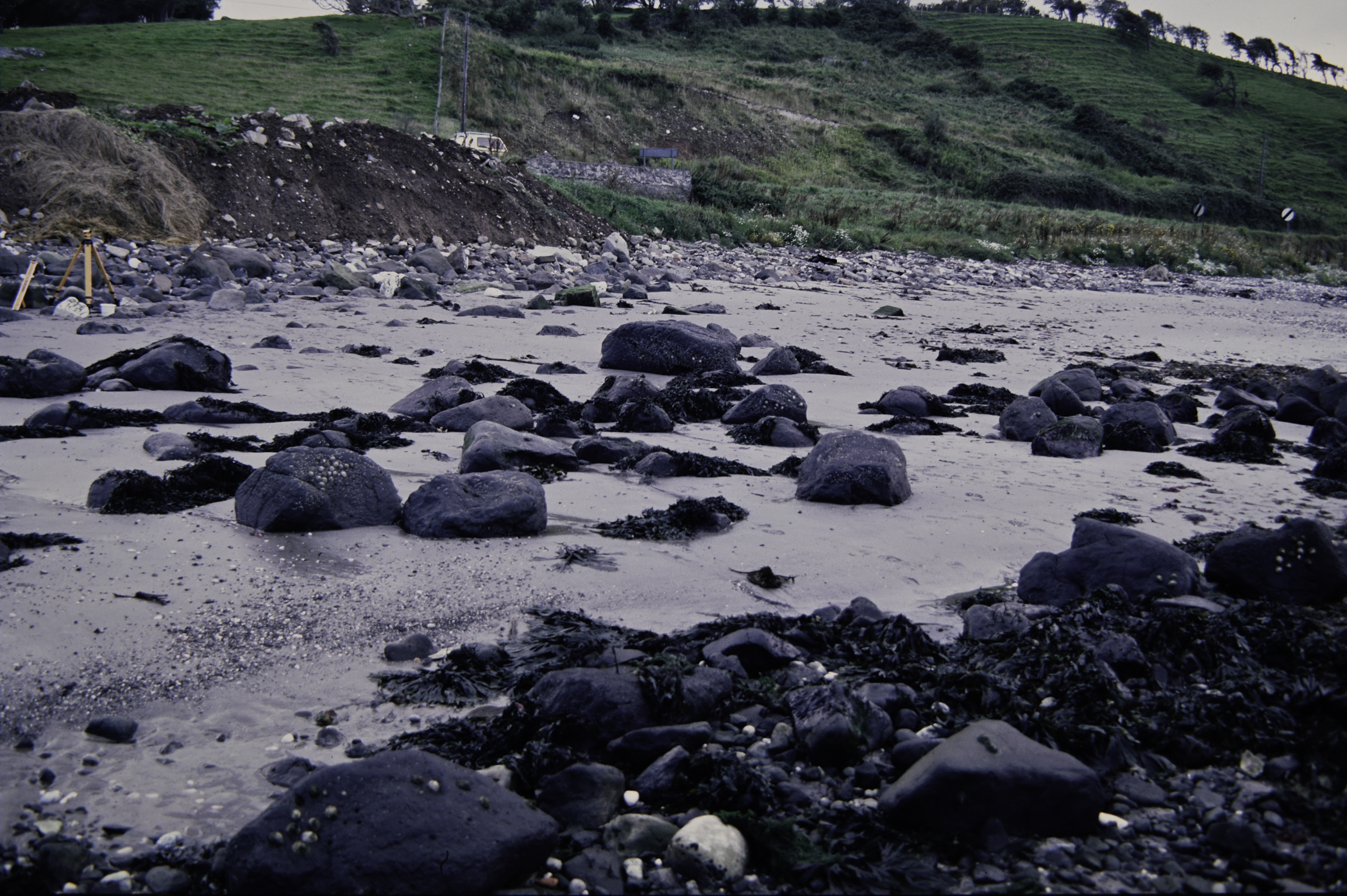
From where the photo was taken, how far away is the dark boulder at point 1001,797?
1.79 meters

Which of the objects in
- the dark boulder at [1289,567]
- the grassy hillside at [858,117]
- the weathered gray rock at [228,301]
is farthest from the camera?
the grassy hillside at [858,117]

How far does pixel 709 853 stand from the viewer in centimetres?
173

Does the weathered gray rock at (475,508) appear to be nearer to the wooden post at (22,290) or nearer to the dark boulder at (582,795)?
the dark boulder at (582,795)

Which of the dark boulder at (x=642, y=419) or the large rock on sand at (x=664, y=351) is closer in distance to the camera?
the dark boulder at (x=642, y=419)

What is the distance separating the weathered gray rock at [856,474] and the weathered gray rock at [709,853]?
2.32 meters

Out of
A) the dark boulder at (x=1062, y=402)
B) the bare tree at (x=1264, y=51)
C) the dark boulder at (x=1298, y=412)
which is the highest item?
the bare tree at (x=1264, y=51)

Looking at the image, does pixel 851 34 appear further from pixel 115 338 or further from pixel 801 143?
pixel 115 338

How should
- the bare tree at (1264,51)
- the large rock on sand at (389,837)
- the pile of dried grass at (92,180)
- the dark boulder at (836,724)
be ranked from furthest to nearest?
the bare tree at (1264,51) < the pile of dried grass at (92,180) < the dark boulder at (836,724) < the large rock on sand at (389,837)

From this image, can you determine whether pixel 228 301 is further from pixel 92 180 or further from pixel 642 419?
pixel 642 419

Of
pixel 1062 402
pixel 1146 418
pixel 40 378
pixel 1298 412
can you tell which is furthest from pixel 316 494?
pixel 1298 412

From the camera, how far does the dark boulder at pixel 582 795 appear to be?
1.87m

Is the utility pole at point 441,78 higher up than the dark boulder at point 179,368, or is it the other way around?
the utility pole at point 441,78

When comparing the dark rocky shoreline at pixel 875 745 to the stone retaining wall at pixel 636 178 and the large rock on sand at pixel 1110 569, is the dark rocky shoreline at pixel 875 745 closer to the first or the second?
the large rock on sand at pixel 1110 569

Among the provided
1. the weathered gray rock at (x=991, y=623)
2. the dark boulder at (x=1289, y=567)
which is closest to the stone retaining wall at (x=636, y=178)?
the dark boulder at (x=1289, y=567)
